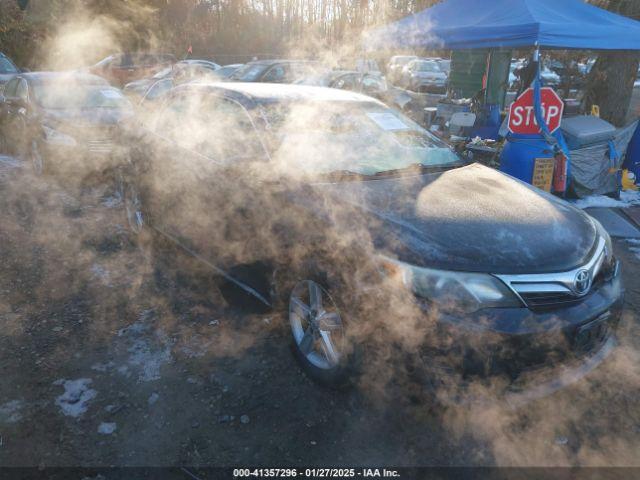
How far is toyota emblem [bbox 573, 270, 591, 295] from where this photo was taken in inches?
90.8

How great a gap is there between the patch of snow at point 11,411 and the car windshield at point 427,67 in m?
20.7

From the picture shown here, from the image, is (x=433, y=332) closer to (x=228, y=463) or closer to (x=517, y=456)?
(x=517, y=456)

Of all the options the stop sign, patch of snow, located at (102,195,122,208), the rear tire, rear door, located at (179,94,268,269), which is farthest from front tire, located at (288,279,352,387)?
the rear tire

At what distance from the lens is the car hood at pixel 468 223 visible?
2.28 meters

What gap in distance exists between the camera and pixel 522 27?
6320 millimetres

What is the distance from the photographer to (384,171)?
313 centimetres

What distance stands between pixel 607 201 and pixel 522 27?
2597mm

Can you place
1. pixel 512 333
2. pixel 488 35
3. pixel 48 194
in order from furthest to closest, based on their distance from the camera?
pixel 488 35 → pixel 48 194 → pixel 512 333

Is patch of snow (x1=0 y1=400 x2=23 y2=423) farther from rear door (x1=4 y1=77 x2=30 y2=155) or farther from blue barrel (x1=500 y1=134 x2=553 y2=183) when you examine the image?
rear door (x1=4 y1=77 x2=30 y2=155)

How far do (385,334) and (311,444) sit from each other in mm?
706

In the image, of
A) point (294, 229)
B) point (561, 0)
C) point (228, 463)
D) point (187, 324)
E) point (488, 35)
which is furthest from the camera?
point (561, 0)

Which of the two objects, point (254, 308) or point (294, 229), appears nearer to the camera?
point (294, 229)

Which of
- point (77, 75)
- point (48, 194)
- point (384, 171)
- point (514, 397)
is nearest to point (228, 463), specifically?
point (514, 397)

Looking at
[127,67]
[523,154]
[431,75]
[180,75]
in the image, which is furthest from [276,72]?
[431,75]
